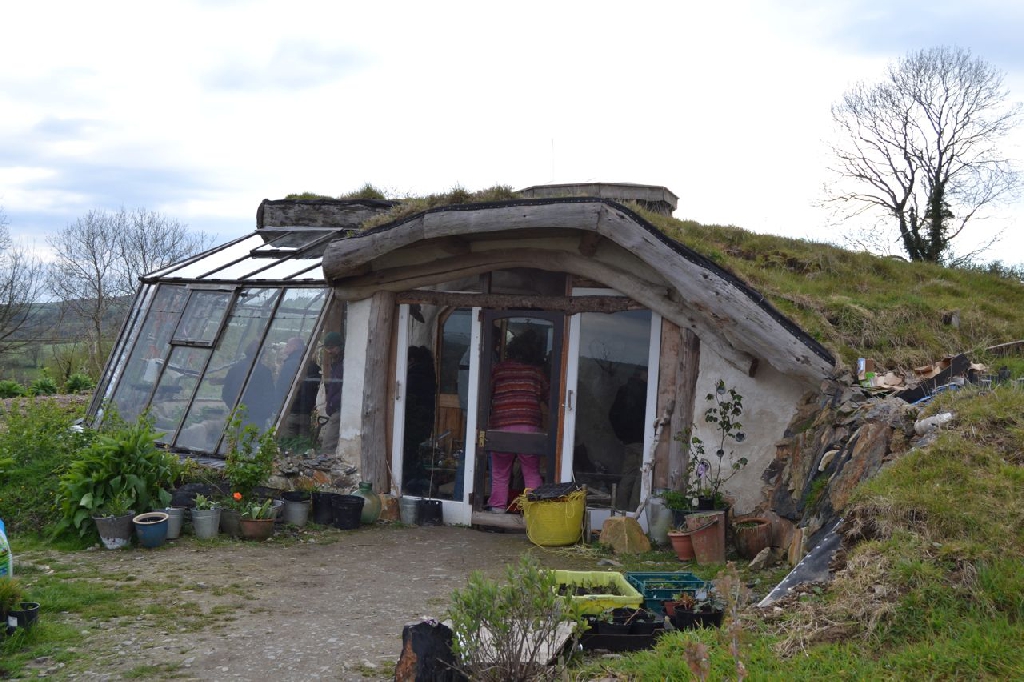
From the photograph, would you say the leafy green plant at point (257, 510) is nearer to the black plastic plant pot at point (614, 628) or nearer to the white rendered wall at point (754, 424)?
the white rendered wall at point (754, 424)

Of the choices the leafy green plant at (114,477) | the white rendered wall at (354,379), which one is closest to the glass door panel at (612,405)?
the white rendered wall at (354,379)

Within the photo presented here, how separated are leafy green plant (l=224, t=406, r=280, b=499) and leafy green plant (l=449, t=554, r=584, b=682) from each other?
479cm

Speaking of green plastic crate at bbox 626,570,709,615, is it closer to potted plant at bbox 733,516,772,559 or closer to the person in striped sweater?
potted plant at bbox 733,516,772,559

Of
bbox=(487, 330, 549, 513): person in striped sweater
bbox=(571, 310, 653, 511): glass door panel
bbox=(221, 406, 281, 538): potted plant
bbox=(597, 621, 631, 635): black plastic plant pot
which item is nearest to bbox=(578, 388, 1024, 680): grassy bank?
bbox=(597, 621, 631, 635): black plastic plant pot

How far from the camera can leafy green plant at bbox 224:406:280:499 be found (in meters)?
8.15

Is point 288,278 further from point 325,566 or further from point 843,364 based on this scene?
point 843,364

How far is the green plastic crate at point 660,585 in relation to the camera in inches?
210

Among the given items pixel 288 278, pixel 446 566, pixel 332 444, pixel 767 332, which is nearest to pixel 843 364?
pixel 767 332

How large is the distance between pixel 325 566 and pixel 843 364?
14.8 ft

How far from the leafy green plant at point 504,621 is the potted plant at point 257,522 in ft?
14.5

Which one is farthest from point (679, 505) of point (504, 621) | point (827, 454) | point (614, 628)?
point (504, 621)

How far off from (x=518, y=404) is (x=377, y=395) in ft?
4.88

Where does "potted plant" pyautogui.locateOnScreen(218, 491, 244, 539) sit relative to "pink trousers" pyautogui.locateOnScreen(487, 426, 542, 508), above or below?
below

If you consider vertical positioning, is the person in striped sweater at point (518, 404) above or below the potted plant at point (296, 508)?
above
